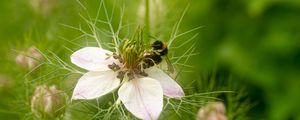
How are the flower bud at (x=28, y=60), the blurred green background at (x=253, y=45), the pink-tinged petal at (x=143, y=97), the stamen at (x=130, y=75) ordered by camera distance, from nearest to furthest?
the pink-tinged petal at (x=143, y=97) → the stamen at (x=130, y=75) → the flower bud at (x=28, y=60) → the blurred green background at (x=253, y=45)

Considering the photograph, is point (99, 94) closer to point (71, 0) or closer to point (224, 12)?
point (71, 0)

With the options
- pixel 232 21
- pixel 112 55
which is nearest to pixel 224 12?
pixel 232 21

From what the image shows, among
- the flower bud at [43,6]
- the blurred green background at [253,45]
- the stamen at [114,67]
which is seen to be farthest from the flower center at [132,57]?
the blurred green background at [253,45]

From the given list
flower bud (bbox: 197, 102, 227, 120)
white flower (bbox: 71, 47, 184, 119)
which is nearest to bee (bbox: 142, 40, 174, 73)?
white flower (bbox: 71, 47, 184, 119)

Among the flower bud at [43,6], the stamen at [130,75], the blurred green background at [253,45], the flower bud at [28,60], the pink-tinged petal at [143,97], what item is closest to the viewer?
the pink-tinged petal at [143,97]

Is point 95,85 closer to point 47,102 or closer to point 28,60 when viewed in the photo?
point 47,102

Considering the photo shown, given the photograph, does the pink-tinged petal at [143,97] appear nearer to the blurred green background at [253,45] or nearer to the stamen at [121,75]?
the stamen at [121,75]

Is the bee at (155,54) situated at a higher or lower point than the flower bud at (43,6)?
lower

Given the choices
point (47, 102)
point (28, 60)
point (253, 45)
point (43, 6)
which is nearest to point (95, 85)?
point (47, 102)
